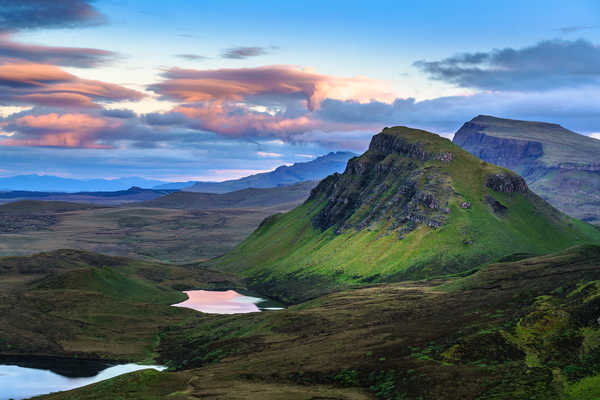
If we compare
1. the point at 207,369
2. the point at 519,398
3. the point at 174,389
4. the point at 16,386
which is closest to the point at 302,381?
the point at 174,389

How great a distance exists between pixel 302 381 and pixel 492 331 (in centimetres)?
4644

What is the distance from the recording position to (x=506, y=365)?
110m

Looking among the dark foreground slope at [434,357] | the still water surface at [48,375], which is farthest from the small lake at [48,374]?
the dark foreground slope at [434,357]

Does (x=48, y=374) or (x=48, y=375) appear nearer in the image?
(x=48, y=375)

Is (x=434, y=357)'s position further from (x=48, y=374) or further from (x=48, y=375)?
(x=48, y=374)

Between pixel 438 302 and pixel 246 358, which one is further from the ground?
pixel 438 302

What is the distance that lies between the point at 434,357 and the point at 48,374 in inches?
4908

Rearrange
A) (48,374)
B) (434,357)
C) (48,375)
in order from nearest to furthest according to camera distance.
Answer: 1. (434,357)
2. (48,375)
3. (48,374)

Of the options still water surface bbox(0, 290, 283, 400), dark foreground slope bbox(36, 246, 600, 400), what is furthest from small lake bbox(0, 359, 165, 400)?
dark foreground slope bbox(36, 246, 600, 400)

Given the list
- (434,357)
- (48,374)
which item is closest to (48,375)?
(48,374)

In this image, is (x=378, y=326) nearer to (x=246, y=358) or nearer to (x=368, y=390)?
(x=246, y=358)

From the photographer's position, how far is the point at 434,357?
409 ft

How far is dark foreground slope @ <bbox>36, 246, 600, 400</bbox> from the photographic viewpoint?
10331cm

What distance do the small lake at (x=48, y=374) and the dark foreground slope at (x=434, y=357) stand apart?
2442 cm
